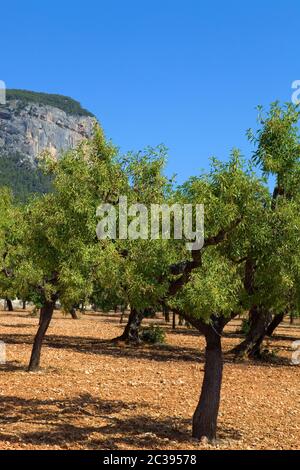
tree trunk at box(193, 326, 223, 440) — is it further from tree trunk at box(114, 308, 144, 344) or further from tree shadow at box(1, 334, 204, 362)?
tree trunk at box(114, 308, 144, 344)

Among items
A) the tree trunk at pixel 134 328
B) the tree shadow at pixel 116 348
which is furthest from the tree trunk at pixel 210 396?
the tree trunk at pixel 134 328

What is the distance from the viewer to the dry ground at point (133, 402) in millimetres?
12422

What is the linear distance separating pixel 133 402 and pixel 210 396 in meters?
4.73

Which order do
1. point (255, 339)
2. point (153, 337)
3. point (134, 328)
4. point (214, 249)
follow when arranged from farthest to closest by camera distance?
point (153, 337)
point (134, 328)
point (255, 339)
point (214, 249)

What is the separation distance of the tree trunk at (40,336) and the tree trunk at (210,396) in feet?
34.5

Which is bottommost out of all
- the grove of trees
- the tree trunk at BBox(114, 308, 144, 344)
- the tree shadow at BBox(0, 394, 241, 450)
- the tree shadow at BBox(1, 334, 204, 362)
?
the tree shadow at BBox(1, 334, 204, 362)

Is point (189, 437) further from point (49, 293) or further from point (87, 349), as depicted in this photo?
point (87, 349)

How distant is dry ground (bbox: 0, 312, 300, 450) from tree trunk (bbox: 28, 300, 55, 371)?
555 mm

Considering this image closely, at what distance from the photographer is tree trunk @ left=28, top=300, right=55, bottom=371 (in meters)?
21.6

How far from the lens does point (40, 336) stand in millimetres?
21984

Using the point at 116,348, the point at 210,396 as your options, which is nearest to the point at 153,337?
the point at 116,348

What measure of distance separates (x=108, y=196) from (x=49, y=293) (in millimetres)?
7208

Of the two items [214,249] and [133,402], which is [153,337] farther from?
[214,249]

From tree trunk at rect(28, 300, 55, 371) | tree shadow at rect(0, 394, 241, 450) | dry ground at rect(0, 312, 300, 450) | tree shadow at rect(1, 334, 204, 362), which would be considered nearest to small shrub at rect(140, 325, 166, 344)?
tree shadow at rect(1, 334, 204, 362)
